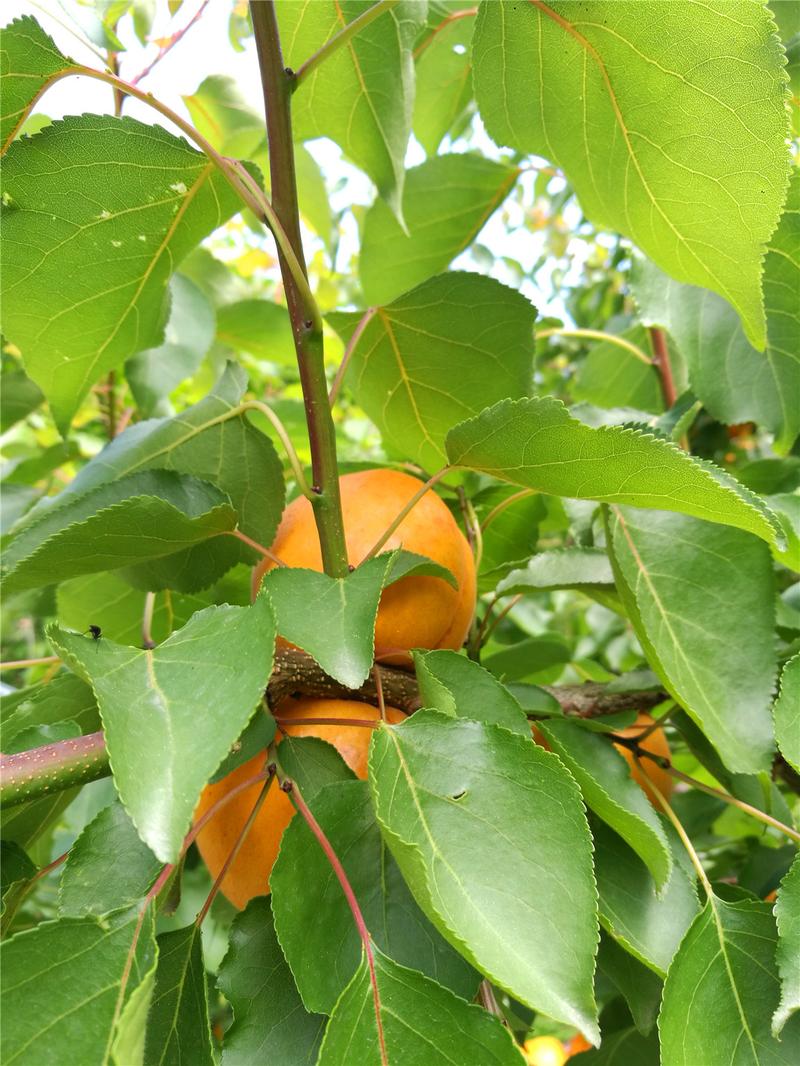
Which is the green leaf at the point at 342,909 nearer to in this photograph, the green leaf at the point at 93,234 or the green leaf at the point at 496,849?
the green leaf at the point at 496,849

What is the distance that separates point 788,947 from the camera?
0.42 metres

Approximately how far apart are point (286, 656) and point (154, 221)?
0.96ft

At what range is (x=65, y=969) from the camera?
1.26 feet

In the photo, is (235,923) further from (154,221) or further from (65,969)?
(154,221)

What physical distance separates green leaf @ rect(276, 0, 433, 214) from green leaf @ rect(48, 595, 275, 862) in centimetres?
41

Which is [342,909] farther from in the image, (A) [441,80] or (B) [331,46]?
(A) [441,80]

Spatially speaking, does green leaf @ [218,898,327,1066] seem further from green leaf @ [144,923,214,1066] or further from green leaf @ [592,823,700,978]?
green leaf @ [592,823,700,978]

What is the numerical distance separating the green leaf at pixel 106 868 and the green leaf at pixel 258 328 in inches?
31.2

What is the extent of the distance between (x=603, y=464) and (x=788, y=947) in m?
0.24

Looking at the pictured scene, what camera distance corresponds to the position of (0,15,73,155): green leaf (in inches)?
19.7

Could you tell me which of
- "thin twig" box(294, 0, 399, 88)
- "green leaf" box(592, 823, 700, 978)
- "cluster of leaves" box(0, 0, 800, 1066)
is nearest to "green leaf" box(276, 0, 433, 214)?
"cluster of leaves" box(0, 0, 800, 1066)

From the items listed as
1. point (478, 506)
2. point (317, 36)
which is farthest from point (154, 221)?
point (478, 506)

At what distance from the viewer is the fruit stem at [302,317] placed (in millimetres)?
511

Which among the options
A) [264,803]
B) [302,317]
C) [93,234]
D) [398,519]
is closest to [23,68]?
[93,234]
